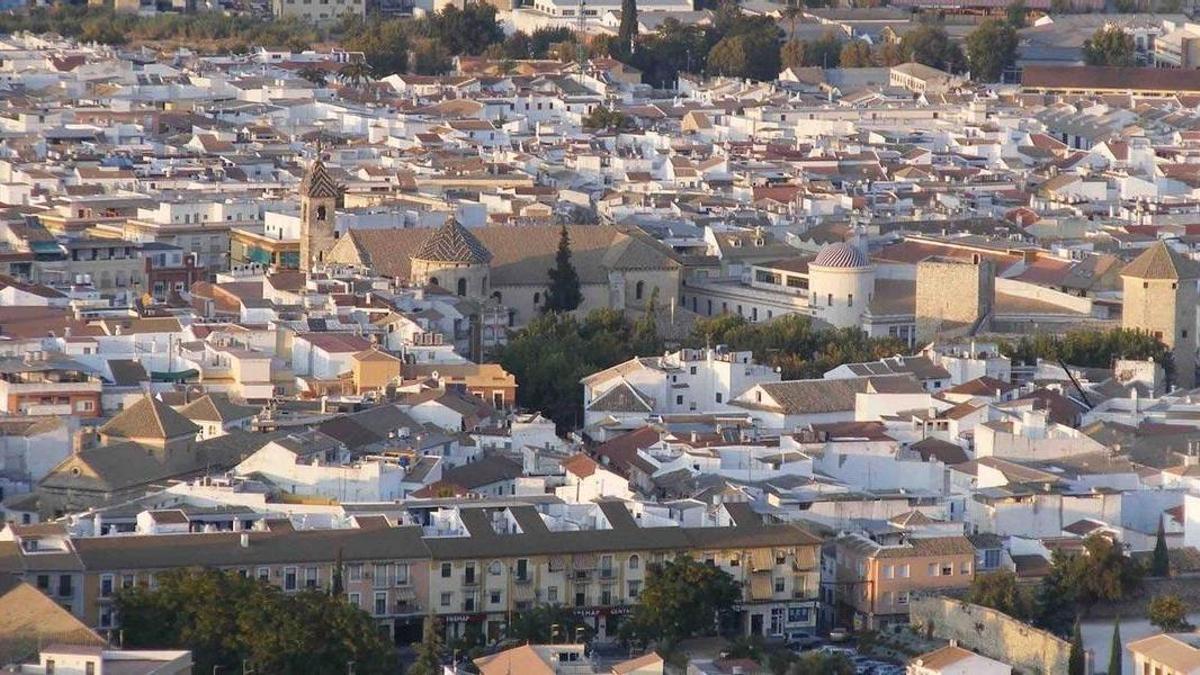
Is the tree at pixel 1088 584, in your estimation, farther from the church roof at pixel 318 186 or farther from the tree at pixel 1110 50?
the tree at pixel 1110 50

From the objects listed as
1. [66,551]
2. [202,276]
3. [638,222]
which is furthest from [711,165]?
[66,551]

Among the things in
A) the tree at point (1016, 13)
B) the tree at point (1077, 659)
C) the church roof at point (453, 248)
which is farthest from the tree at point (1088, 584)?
the tree at point (1016, 13)

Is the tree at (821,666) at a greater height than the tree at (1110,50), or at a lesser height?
greater

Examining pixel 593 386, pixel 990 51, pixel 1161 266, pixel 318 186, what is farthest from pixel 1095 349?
pixel 990 51

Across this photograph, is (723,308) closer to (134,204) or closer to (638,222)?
(638,222)

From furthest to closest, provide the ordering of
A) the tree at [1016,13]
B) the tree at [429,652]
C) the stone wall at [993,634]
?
the tree at [1016,13]
the stone wall at [993,634]
the tree at [429,652]
